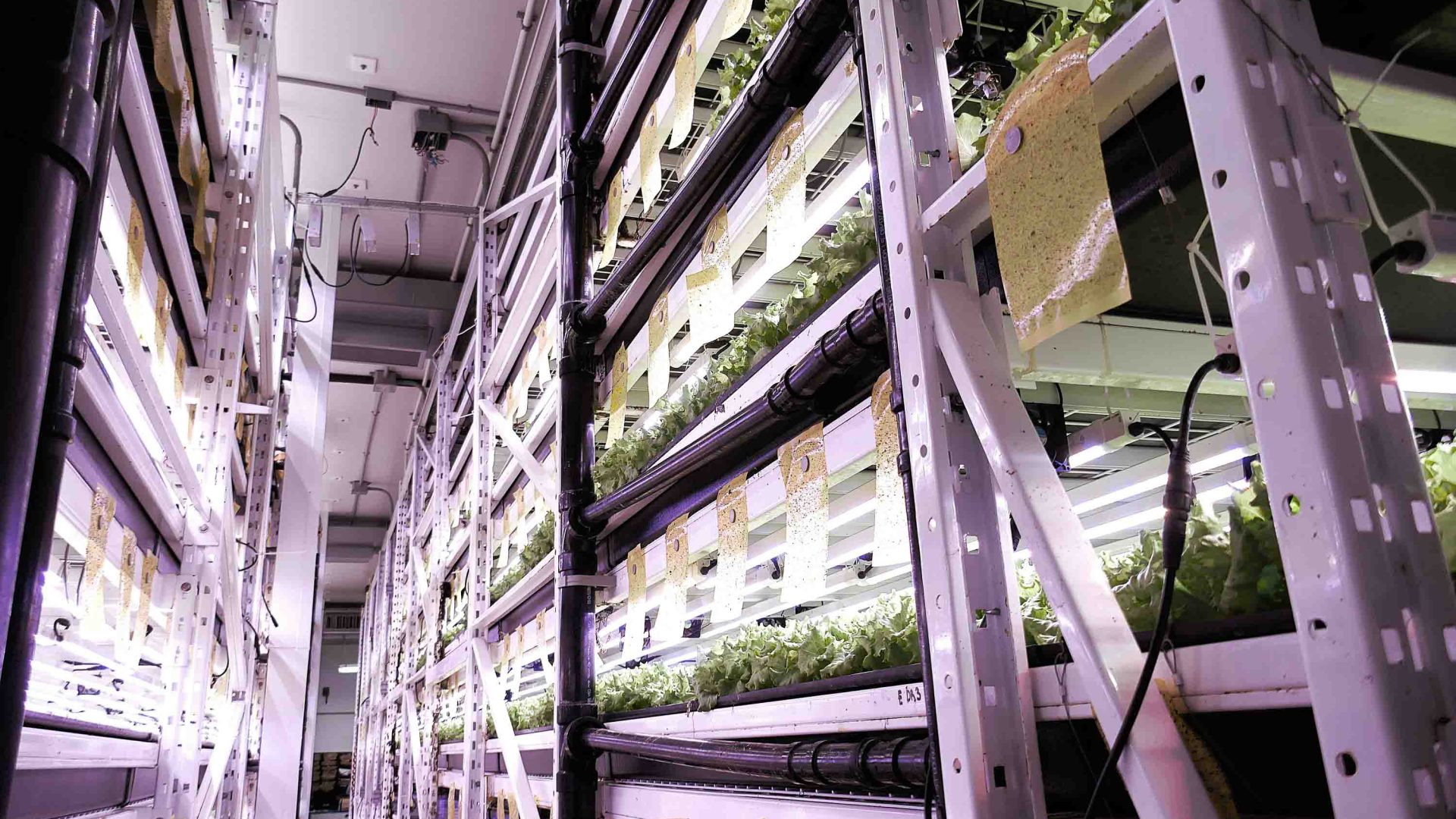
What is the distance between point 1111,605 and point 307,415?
19.1ft

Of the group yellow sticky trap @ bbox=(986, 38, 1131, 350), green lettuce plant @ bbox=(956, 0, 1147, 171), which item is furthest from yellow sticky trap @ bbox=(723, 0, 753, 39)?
yellow sticky trap @ bbox=(986, 38, 1131, 350)

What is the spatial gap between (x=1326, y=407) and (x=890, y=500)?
33.6 inches

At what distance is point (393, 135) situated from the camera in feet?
19.0

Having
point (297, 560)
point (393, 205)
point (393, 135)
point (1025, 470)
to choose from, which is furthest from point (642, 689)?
point (393, 205)

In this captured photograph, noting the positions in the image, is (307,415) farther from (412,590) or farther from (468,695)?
(412,590)

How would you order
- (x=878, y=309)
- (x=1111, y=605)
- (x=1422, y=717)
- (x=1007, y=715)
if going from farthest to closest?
(x=878, y=309), (x=1007, y=715), (x=1111, y=605), (x=1422, y=717)

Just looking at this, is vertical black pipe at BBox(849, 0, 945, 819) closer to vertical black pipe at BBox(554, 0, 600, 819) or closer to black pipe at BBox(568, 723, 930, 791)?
black pipe at BBox(568, 723, 930, 791)

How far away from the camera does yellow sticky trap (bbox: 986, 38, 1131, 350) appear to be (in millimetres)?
1089

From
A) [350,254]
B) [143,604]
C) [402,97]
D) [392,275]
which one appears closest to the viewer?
[143,604]

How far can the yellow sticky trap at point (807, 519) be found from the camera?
184 cm

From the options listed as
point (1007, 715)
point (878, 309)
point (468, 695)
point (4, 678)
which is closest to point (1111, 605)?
point (1007, 715)

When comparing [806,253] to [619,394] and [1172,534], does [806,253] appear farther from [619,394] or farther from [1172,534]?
[1172,534]

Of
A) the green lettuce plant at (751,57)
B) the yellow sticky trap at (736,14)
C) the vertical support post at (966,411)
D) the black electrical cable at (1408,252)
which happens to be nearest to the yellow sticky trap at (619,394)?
the green lettuce plant at (751,57)

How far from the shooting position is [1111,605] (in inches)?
43.7
